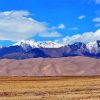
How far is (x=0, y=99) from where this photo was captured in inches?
1566

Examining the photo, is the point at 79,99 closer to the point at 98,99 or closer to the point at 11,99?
the point at 98,99

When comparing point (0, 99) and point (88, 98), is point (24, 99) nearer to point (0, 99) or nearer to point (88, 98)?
point (0, 99)

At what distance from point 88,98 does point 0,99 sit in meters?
9.33

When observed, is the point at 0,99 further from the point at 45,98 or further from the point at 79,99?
the point at 79,99

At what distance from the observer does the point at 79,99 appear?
38.2 meters

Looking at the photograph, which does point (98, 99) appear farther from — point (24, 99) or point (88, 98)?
point (24, 99)

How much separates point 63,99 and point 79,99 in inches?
64.4

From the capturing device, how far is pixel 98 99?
37750 millimetres

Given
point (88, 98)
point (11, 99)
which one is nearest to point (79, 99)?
point (88, 98)

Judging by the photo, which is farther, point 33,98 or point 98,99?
point 33,98

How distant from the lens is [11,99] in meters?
39.6

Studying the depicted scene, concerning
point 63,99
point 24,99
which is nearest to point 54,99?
point 63,99

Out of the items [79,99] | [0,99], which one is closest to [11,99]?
[0,99]

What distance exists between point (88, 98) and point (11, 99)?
320 inches
